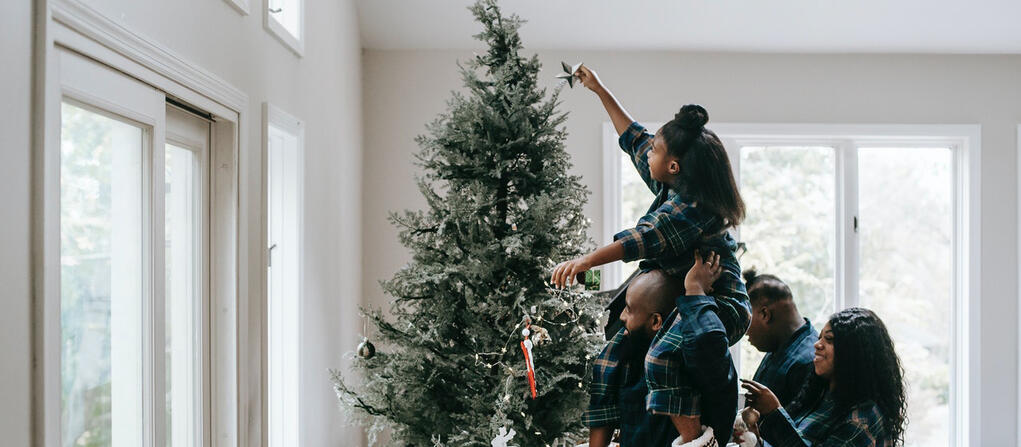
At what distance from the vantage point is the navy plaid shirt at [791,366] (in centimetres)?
217

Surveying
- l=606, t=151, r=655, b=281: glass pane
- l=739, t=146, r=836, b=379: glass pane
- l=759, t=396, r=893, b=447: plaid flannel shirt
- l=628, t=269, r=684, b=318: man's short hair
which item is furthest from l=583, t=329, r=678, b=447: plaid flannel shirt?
l=739, t=146, r=836, b=379: glass pane

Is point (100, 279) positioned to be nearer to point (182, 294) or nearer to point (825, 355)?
point (182, 294)

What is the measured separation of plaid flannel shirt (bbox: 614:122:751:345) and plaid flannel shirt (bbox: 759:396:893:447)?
17.0 inches

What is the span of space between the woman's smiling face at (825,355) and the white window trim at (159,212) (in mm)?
1543

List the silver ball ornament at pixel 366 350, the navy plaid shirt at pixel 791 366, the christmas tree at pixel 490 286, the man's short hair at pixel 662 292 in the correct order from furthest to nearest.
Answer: the silver ball ornament at pixel 366 350, the christmas tree at pixel 490 286, the navy plaid shirt at pixel 791 366, the man's short hair at pixel 662 292

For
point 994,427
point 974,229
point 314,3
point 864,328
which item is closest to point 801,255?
point 974,229

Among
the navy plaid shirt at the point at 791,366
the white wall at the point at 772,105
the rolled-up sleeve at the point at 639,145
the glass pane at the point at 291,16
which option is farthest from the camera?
the white wall at the point at 772,105

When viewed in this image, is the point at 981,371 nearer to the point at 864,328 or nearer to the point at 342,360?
the point at 864,328

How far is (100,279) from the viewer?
150cm

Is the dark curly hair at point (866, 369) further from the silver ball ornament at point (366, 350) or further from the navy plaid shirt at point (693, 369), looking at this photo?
the silver ball ornament at point (366, 350)

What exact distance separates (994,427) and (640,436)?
3410mm

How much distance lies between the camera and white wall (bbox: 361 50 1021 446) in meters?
3.95

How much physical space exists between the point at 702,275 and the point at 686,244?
0.07 meters

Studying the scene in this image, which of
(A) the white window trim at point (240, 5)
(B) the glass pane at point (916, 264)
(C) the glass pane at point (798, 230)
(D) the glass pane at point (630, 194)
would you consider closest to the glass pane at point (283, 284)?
(A) the white window trim at point (240, 5)
